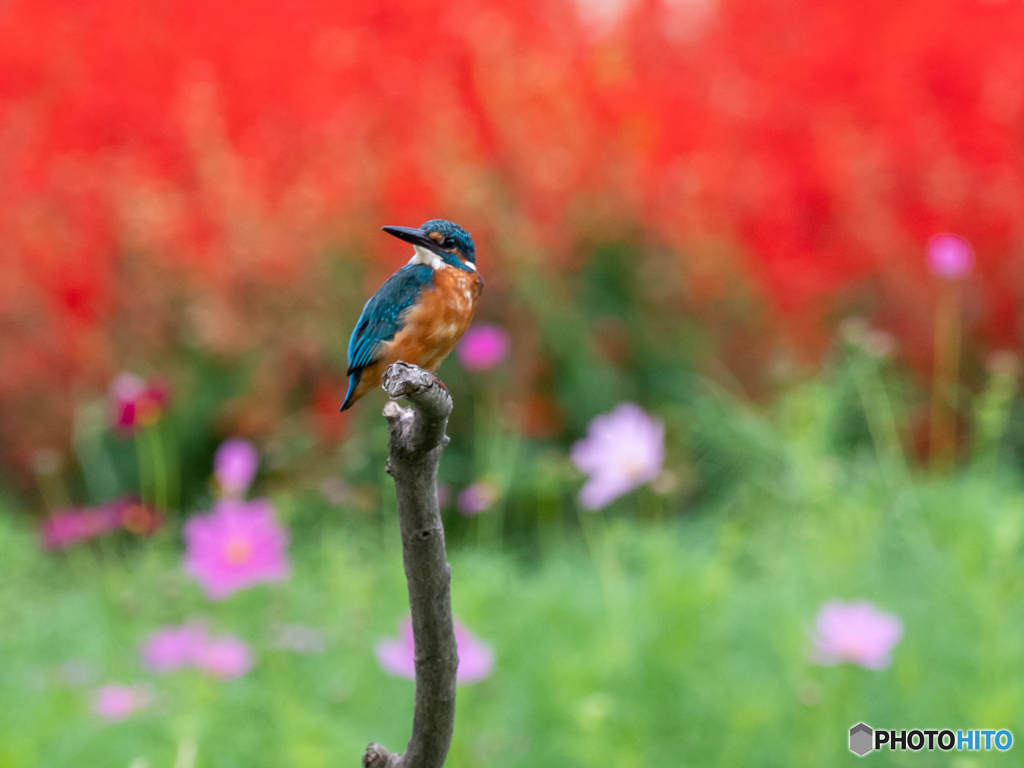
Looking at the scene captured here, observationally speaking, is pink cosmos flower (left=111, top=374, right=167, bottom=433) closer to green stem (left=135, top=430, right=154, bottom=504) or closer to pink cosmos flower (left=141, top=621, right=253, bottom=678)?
pink cosmos flower (left=141, top=621, right=253, bottom=678)

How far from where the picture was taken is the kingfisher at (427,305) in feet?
2.69

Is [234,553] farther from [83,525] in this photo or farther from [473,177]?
[473,177]

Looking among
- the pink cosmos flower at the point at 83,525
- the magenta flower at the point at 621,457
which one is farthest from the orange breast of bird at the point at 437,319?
the pink cosmos flower at the point at 83,525

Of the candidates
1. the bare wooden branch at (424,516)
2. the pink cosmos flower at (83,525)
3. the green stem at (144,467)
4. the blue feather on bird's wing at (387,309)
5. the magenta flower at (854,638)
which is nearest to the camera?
the bare wooden branch at (424,516)

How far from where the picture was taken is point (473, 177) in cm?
567

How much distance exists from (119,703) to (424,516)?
6.45 ft

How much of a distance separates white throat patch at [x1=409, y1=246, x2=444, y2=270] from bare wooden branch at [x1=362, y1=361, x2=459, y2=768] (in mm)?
110

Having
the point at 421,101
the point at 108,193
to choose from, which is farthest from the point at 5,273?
the point at 421,101

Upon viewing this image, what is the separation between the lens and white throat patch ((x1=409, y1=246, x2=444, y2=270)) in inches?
32.9

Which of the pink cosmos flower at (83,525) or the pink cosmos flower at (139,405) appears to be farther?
the pink cosmos flower at (83,525)

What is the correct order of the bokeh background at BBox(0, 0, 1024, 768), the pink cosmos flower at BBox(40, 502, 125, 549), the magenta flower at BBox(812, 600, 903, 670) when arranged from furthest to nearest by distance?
1. the pink cosmos flower at BBox(40, 502, 125, 549)
2. the bokeh background at BBox(0, 0, 1024, 768)
3. the magenta flower at BBox(812, 600, 903, 670)

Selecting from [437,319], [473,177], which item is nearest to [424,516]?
[437,319]

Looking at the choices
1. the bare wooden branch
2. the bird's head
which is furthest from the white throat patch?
the bare wooden branch

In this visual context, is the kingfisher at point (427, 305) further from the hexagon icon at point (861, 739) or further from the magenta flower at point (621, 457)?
the hexagon icon at point (861, 739)
